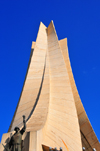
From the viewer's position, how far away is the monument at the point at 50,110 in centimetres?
666

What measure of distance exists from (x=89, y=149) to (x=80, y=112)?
2.01 m

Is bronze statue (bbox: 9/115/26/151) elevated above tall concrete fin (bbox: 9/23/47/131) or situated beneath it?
situated beneath

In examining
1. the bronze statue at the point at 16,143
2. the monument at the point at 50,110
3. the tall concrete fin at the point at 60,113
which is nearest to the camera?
the bronze statue at the point at 16,143

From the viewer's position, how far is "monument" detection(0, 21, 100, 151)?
21.8 feet

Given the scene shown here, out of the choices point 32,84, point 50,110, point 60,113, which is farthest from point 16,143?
point 32,84

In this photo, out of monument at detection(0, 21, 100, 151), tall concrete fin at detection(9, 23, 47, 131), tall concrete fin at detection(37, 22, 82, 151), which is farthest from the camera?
tall concrete fin at detection(9, 23, 47, 131)

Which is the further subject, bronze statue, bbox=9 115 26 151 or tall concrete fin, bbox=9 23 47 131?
tall concrete fin, bbox=9 23 47 131

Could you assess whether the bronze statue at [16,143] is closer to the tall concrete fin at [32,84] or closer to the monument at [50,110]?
the monument at [50,110]

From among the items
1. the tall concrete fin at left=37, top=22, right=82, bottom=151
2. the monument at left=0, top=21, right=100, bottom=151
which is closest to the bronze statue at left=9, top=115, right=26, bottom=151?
the monument at left=0, top=21, right=100, bottom=151

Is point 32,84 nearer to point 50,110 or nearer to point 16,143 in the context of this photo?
point 50,110

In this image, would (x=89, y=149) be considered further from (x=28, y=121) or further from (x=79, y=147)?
(x=28, y=121)

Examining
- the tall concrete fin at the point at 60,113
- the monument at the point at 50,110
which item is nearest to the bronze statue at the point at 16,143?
the monument at the point at 50,110

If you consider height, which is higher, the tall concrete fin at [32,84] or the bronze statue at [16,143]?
the tall concrete fin at [32,84]

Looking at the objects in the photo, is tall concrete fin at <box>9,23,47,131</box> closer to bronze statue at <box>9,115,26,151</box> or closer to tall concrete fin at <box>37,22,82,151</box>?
tall concrete fin at <box>37,22,82,151</box>
